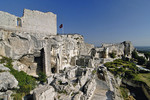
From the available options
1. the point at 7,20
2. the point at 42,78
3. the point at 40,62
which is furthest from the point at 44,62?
the point at 7,20

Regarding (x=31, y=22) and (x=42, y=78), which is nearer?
(x=42, y=78)

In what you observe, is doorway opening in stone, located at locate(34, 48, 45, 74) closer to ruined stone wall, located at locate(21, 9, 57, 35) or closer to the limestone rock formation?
the limestone rock formation

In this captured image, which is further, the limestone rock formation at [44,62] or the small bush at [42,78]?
the small bush at [42,78]

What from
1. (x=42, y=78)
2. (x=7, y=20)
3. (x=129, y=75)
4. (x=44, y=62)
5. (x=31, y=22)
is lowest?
(x=129, y=75)

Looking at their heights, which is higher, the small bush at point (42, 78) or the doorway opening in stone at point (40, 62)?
the doorway opening in stone at point (40, 62)

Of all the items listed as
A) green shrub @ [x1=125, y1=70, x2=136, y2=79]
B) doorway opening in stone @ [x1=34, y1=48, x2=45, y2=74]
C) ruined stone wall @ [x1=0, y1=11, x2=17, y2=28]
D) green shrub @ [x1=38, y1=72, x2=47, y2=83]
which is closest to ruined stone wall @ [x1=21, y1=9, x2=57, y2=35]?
ruined stone wall @ [x1=0, y1=11, x2=17, y2=28]

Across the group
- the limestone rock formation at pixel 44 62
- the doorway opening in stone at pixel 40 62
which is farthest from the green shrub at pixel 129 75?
the doorway opening in stone at pixel 40 62

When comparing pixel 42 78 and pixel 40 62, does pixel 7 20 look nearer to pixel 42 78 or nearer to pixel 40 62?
pixel 40 62

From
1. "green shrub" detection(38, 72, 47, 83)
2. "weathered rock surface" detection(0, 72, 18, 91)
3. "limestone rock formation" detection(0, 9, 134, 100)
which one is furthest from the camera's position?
"green shrub" detection(38, 72, 47, 83)

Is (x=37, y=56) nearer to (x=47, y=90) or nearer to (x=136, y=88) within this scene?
(x=47, y=90)

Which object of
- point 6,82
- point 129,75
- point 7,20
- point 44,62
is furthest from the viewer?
point 129,75

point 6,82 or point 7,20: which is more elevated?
point 7,20

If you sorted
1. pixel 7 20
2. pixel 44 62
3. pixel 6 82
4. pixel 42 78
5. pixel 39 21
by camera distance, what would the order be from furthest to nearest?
pixel 39 21
pixel 44 62
pixel 42 78
pixel 7 20
pixel 6 82

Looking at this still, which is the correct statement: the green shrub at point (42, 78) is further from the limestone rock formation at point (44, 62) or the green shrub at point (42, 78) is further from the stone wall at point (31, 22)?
the stone wall at point (31, 22)
